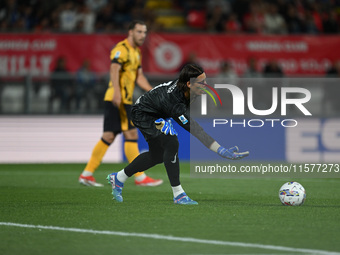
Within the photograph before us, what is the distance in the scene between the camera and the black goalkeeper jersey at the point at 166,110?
809 cm

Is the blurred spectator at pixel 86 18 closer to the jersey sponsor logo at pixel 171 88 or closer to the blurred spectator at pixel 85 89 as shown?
the blurred spectator at pixel 85 89

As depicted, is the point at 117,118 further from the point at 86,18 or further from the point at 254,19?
the point at 254,19

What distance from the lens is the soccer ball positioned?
8312 mm

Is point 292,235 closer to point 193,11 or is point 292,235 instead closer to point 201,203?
point 201,203

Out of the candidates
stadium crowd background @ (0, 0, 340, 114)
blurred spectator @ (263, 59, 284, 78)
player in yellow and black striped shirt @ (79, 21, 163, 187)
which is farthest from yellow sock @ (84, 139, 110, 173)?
blurred spectator @ (263, 59, 284, 78)

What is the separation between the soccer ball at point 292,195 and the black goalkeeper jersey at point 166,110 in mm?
1032

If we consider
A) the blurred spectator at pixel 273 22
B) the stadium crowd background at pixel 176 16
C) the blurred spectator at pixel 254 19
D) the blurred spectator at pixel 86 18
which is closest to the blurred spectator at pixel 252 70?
the blurred spectator at pixel 254 19

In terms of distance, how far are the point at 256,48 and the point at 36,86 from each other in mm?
6125

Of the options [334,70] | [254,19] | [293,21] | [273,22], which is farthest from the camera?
[293,21]

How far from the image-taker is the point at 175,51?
61.7ft

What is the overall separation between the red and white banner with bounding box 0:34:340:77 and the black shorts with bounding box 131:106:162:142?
362 inches

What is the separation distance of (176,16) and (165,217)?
15.1 meters

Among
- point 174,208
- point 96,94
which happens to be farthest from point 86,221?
point 96,94

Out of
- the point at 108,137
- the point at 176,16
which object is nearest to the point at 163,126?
the point at 108,137
